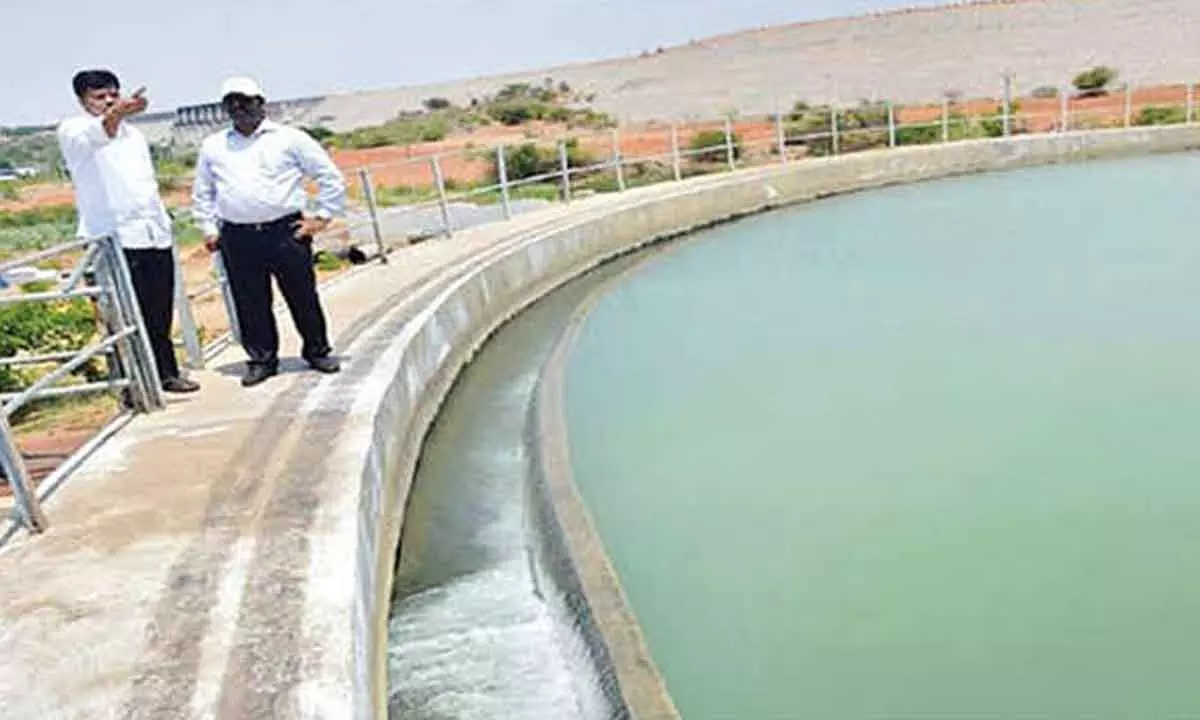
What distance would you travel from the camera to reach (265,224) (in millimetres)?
4625

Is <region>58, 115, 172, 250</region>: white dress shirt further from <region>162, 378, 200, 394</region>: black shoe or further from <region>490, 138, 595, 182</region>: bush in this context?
<region>490, 138, 595, 182</region>: bush

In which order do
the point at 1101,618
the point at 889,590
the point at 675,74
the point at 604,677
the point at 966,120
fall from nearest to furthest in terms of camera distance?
the point at 604,677, the point at 1101,618, the point at 889,590, the point at 966,120, the point at 675,74

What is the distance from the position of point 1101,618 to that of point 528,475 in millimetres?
2551

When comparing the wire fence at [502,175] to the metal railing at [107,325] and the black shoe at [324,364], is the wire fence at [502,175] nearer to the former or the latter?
the metal railing at [107,325]

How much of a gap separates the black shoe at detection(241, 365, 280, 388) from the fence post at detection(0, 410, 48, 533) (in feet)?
5.00

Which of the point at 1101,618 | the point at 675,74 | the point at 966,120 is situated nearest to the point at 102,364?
the point at 1101,618

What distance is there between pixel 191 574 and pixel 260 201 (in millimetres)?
1918

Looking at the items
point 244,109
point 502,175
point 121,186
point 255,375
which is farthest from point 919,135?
point 121,186

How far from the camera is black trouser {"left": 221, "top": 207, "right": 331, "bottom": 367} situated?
466 centimetres

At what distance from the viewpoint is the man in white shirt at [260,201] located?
14.7 feet

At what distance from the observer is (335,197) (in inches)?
178

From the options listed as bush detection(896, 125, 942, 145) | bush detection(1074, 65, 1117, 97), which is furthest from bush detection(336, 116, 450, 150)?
bush detection(896, 125, 942, 145)

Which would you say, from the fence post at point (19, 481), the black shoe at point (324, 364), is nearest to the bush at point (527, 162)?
the black shoe at point (324, 364)

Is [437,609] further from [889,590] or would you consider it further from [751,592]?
[889,590]
